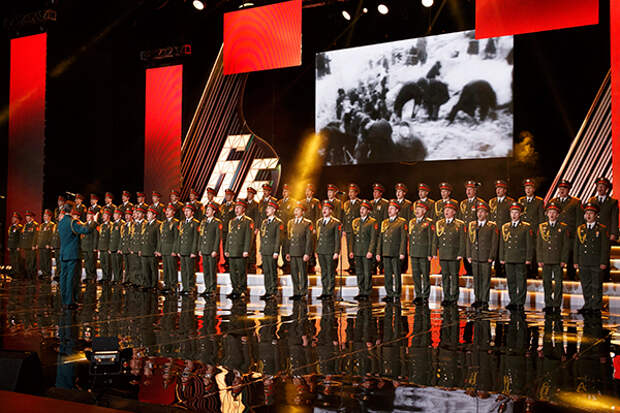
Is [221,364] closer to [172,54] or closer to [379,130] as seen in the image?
[379,130]

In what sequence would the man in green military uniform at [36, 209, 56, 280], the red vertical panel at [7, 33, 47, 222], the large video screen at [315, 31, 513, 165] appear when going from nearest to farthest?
the large video screen at [315, 31, 513, 165] < the man in green military uniform at [36, 209, 56, 280] < the red vertical panel at [7, 33, 47, 222]

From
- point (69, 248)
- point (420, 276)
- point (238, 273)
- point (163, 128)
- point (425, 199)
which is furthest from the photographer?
point (163, 128)

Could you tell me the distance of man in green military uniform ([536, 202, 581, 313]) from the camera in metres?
7.39

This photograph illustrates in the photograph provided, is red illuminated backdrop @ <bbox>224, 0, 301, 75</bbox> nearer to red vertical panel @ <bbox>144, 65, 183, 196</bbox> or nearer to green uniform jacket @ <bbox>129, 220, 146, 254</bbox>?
red vertical panel @ <bbox>144, 65, 183, 196</bbox>

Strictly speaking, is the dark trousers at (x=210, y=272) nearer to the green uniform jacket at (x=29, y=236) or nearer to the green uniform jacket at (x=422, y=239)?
the green uniform jacket at (x=422, y=239)

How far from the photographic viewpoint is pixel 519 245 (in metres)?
7.72

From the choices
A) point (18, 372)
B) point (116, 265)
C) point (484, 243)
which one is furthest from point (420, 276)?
point (18, 372)

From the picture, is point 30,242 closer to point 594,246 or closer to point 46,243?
point 46,243

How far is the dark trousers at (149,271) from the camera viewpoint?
10406 millimetres

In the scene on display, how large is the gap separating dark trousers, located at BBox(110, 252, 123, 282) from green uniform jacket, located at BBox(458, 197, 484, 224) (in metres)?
6.47

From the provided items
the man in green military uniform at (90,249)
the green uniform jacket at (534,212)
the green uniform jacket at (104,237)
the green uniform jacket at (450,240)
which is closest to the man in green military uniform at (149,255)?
the green uniform jacket at (104,237)

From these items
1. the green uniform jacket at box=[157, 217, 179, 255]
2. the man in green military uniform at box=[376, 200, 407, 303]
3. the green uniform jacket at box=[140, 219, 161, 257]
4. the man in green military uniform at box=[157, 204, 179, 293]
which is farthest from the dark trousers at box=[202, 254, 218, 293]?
the man in green military uniform at box=[376, 200, 407, 303]

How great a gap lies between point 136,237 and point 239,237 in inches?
94.6

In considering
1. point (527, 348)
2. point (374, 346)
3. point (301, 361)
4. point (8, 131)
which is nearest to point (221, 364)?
point (301, 361)
